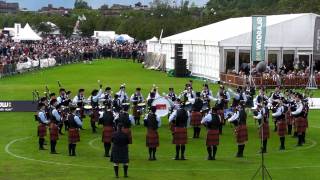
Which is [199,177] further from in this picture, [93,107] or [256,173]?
[93,107]

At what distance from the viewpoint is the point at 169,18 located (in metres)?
106

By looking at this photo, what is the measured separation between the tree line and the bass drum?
1845 inches

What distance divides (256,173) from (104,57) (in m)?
72.1

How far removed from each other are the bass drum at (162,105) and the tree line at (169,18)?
46870mm

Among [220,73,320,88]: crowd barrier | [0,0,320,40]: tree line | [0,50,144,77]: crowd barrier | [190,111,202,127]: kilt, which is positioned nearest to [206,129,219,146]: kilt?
[190,111,202,127]: kilt

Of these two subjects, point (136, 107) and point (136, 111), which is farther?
point (136, 111)

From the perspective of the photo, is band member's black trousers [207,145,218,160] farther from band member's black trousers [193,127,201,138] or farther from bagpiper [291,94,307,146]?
band member's black trousers [193,127,201,138]

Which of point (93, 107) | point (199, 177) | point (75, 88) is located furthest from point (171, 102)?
point (75, 88)

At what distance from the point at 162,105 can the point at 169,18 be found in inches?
3195

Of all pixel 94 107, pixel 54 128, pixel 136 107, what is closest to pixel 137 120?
pixel 136 107

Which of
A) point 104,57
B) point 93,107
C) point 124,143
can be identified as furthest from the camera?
point 104,57

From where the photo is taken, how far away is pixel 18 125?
98.3 feet

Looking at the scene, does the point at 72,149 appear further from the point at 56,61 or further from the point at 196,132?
the point at 56,61

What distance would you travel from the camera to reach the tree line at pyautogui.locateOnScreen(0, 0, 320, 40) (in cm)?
8769
